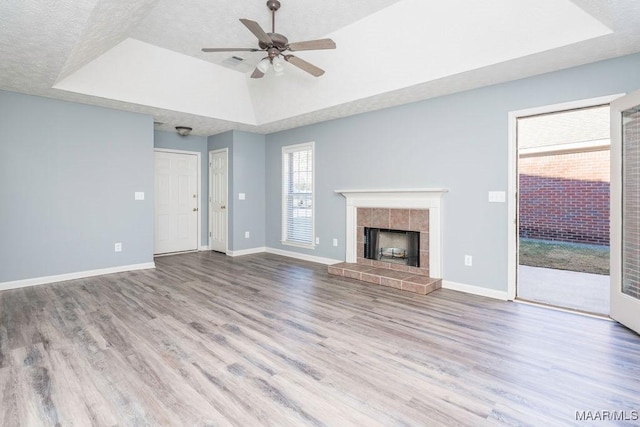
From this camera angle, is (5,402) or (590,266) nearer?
(5,402)

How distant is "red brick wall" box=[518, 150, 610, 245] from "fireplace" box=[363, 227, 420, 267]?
392cm

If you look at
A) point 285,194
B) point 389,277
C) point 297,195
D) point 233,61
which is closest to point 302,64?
point 233,61

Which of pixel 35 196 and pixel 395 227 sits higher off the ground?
pixel 35 196

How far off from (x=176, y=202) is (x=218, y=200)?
83cm

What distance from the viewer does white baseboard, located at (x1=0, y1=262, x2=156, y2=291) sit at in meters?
4.14

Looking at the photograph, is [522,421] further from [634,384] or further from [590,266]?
[590,266]

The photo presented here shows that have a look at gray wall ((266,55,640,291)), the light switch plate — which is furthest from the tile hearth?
the light switch plate

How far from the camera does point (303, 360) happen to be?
2.32m

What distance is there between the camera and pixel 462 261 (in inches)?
159

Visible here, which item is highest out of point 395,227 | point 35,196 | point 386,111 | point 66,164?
point 386,111

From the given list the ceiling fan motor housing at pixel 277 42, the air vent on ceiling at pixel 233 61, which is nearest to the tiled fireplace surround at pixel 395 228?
the ceiling fan motor housing at pixel 277 42

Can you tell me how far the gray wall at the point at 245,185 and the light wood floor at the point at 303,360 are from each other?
2689 millimetres

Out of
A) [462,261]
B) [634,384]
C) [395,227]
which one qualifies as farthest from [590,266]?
[634,384]

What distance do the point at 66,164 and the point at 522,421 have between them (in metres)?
5.65
